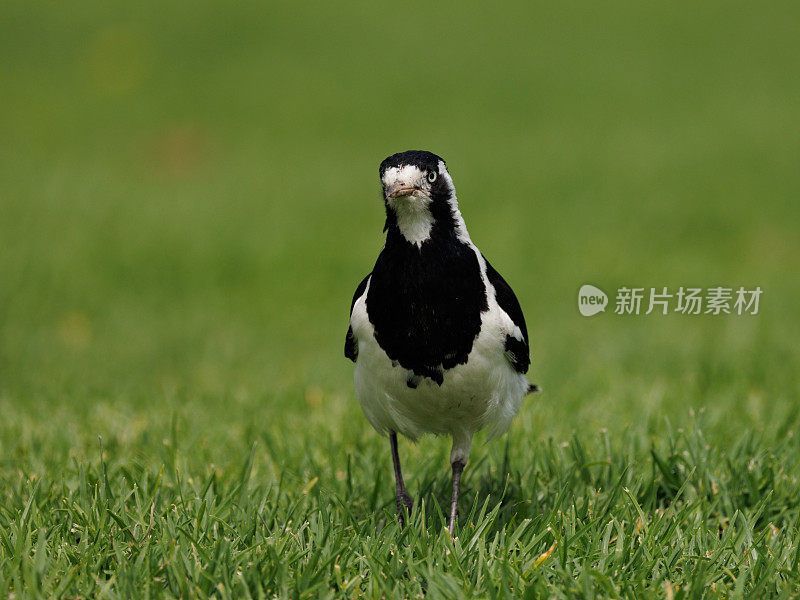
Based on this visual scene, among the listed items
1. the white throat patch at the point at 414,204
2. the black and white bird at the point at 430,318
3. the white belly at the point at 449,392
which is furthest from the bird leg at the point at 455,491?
the white throat patch at the point at 414,204

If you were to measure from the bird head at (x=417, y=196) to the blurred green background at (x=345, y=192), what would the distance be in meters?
2.18

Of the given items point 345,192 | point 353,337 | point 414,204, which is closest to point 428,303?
point 414,204

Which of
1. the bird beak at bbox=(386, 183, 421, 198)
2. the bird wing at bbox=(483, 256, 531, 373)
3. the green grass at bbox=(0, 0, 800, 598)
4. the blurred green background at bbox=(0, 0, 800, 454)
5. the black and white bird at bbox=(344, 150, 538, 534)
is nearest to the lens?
the bird beak at bbox=(386, 183, 421, 198)

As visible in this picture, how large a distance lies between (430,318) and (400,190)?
0.50 meters

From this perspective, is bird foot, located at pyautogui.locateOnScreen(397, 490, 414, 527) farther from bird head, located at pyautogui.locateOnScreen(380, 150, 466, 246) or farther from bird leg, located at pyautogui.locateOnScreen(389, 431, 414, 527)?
bird head, located at pyautogui.locateOnScreen(380, 150, 466, 246)

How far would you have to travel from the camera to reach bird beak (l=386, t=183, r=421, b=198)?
304cm

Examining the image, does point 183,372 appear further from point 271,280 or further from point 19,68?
point 19,68

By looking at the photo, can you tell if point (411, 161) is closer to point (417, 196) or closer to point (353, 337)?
point (417, 196)

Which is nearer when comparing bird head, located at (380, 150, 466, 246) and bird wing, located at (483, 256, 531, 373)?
bird head, located at (380, 150, 466, 246)

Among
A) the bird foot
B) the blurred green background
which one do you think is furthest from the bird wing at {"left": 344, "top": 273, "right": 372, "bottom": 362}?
the blurred green background

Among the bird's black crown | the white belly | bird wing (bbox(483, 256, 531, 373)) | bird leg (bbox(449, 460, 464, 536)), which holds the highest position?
the bird's black crown

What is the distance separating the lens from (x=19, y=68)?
1695 cm

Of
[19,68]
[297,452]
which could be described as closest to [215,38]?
[19,68]

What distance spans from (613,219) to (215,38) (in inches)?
397
